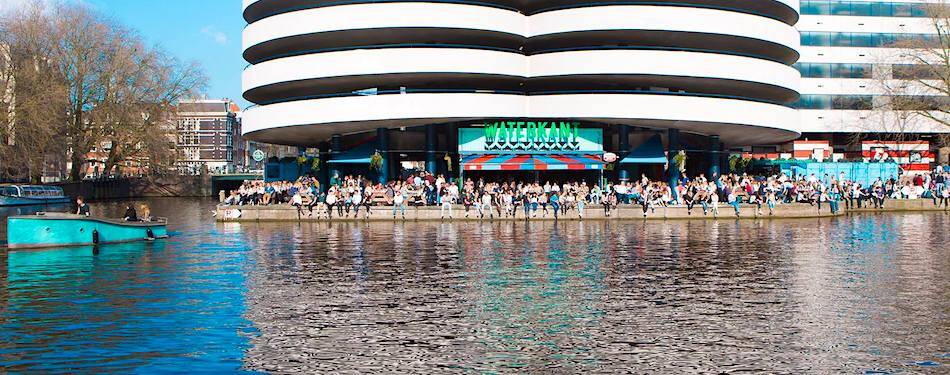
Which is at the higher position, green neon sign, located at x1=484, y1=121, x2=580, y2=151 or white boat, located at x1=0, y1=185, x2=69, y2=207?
green neon sign, located at x1=484, y1=121, x2=580, y2=151

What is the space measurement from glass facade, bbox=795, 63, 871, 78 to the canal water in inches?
2388

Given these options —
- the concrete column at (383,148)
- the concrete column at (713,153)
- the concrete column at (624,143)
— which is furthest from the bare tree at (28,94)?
the concrete column at (713,153)

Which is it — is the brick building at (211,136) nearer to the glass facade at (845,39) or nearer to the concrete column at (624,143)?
the glass facade at (845,39)

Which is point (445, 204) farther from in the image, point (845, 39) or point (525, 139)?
point (845, 39)

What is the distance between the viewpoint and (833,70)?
91.2m

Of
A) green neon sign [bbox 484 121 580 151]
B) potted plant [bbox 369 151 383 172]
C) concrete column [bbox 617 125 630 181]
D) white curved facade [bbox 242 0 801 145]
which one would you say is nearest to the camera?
white curved facade [bbox 242 0 801 145]

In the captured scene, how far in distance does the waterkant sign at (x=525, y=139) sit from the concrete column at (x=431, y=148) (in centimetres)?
176

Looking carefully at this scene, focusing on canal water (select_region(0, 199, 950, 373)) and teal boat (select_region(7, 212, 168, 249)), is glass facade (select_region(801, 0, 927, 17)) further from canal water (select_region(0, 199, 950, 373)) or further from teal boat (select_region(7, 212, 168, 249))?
teal boat (select_region(7, 212, 168, 249))

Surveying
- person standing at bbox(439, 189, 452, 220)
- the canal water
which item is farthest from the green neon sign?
the canal water

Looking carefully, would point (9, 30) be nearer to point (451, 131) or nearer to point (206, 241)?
point (451, 131)

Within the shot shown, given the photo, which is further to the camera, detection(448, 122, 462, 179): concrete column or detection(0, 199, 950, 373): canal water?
detection(448, 122, 462, 179): concrete column

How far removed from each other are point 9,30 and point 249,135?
25842 millimetres

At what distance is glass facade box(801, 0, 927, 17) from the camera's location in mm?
90500

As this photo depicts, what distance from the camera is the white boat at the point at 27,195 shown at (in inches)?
3036
